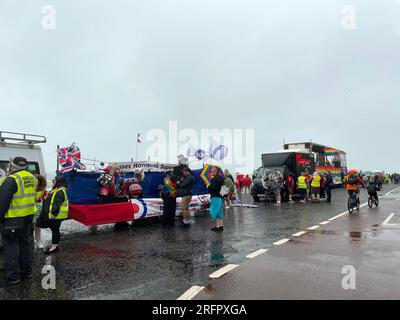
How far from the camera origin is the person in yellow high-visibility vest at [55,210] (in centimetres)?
734

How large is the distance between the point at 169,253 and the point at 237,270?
1933mm

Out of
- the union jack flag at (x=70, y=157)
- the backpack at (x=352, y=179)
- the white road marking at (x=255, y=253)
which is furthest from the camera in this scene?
the backpack at (x=352, y=179)

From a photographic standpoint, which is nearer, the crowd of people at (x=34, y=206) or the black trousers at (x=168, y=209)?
the crowd of people at (x=34, y=206)

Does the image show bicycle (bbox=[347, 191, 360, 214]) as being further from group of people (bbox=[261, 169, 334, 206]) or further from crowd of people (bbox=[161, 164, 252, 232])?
crowd of people (bbox=[161, 164, 252, 232])

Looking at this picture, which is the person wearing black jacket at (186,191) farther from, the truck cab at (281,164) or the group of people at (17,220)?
the truck cab at (281,164)

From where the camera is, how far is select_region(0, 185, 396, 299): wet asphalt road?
493cm

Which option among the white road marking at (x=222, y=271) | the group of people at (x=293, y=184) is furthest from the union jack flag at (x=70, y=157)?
the group of people at (x=293, y=184)

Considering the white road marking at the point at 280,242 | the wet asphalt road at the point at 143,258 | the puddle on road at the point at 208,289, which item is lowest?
the wet asphalt road at the point at 143,258

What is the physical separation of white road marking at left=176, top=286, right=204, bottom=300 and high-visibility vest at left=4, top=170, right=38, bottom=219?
9.74 ft

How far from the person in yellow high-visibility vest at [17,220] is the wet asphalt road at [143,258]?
0.27m

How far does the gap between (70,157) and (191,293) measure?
27.8ft

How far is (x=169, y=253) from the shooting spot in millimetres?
7250

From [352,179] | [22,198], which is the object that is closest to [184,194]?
[22,198]
